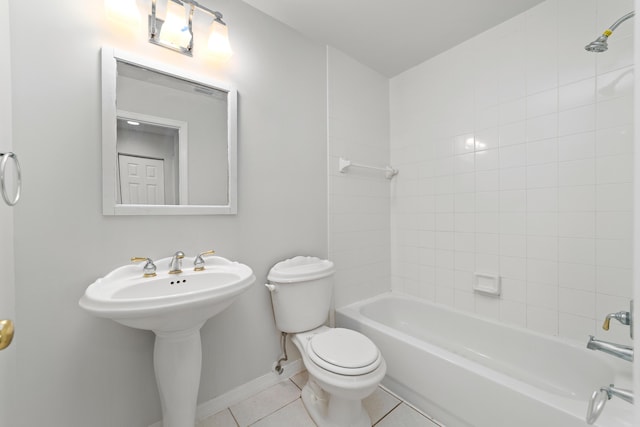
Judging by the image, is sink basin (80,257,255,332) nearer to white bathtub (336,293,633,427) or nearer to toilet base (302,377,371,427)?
toilet base (302,377,371,427)

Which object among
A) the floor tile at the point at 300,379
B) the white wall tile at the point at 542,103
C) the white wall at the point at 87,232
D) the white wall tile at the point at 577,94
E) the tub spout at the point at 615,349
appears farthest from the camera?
the floor tile at the point at 300,379

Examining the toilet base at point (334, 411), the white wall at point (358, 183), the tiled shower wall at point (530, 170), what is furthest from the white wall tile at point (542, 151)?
the toilet base at point (334, 411)

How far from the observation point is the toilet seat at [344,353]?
114cm

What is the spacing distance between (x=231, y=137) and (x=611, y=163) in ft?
6.46

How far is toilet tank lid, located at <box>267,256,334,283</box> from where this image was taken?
4.90 feet

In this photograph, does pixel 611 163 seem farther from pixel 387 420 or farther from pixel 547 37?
pixel 387 420

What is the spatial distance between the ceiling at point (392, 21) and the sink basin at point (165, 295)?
5.03 feet

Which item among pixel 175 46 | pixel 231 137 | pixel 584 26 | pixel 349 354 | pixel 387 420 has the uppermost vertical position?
pixel 584 26

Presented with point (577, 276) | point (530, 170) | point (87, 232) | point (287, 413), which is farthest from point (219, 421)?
point (530, 170)

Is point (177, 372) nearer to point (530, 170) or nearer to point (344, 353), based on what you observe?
point (344, 353)

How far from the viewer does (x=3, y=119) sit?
0.88 meters

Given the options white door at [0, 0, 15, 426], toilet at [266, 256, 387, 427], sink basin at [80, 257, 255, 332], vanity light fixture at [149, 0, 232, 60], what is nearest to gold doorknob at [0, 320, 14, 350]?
sink basin at [80, 257, 255, 332]

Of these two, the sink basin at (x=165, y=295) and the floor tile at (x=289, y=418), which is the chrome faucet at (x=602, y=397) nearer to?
the sink basin at (x=165, y=295)

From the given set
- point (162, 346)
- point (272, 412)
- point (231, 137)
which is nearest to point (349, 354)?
point (272, 412)
